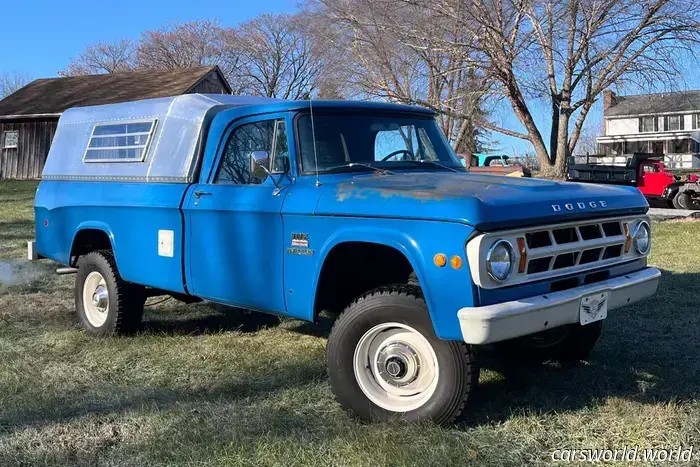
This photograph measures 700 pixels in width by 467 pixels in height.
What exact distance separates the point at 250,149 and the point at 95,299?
236 centimetres

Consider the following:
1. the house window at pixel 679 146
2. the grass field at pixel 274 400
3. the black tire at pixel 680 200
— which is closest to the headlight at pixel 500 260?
the grass field at pixel 274 400

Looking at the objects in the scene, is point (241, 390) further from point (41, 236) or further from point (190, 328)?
point (41, 236)

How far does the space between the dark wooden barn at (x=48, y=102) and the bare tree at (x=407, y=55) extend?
7.75 m

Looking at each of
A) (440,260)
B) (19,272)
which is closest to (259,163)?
(440,260)

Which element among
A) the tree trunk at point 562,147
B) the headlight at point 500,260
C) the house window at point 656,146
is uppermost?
the house window at point 656,146

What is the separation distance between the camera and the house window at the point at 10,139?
28.6m

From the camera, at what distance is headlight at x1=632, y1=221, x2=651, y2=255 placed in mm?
4434

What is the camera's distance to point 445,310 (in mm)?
3473

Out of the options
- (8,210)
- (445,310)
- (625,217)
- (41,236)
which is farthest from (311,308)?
(8,210)

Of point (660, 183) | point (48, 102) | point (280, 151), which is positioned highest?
point (48, 102)

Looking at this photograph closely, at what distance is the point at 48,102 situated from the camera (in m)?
28.6

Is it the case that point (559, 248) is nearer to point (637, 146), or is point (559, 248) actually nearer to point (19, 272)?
point (19, 272)

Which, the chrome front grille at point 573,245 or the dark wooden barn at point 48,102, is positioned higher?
the dark wooden barn at point 48,102

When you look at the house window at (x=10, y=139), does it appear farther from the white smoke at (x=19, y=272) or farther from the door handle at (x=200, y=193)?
the door handle at (x=200, y=193)
